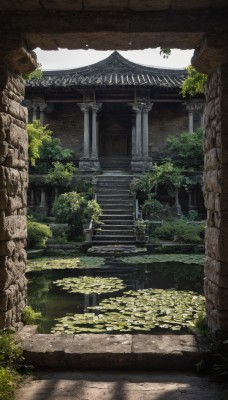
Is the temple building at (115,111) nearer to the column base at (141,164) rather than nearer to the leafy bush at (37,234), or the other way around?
the column base at (141,164)

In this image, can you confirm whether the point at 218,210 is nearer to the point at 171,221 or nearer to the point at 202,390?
the point at 202,390

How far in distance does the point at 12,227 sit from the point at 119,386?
1978mm

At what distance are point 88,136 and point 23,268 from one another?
58.8 ft

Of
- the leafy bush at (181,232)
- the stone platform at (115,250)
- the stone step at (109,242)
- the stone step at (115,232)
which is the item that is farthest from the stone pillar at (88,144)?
the stone platform at (115,250)

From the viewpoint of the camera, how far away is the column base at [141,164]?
2077 cm

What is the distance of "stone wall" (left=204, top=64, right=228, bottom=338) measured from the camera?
13.3 feet

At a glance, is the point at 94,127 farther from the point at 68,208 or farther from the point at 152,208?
the point at 68,208

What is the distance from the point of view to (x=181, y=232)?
14.7 meters

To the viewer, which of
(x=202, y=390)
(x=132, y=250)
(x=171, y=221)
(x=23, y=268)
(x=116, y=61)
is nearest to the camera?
(x=202, y=390)

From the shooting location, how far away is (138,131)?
866 inches

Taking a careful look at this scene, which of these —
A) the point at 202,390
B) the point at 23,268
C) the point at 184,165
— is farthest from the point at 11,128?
the point at 184,165

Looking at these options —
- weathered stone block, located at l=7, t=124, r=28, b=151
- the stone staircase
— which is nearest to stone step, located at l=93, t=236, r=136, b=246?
the stone staircase

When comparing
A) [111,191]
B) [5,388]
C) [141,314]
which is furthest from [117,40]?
[111,191]

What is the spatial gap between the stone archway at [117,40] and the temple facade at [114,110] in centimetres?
1647
